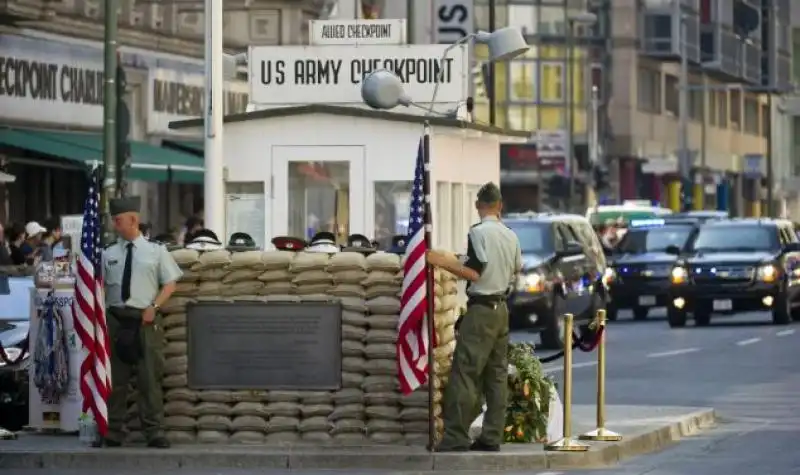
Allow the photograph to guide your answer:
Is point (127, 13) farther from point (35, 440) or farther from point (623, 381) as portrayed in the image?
point (35, 440)

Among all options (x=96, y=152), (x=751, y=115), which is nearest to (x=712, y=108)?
(x=751, y=115)

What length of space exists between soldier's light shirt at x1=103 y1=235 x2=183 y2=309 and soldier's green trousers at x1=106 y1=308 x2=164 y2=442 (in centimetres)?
10

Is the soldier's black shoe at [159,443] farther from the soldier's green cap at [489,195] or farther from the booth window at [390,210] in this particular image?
the booth window at [390,210]

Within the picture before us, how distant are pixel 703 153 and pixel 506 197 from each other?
14.9m

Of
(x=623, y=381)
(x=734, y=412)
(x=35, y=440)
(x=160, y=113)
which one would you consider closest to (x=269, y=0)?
(x=160, y=113)

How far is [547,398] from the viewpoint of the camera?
18125mm

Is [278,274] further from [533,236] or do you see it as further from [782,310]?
[782,310]

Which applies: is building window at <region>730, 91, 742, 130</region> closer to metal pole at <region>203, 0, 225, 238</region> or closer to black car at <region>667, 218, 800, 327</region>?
black car at <region>667, 218, 800, 327</region>

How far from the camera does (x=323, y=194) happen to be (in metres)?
24.8

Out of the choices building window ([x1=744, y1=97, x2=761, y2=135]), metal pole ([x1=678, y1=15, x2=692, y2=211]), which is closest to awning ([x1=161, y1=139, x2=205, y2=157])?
metal pole ([x1=678, y1=15, x2=692, y2=211])

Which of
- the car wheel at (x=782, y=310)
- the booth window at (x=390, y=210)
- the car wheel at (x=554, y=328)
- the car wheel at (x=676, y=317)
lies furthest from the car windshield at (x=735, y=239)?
the booth window at (x=390, y=210)

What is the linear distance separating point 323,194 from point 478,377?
7624 millimetres

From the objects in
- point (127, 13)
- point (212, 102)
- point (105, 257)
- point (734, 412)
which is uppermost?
point (127, 13)

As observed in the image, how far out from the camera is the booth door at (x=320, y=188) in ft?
79.9
